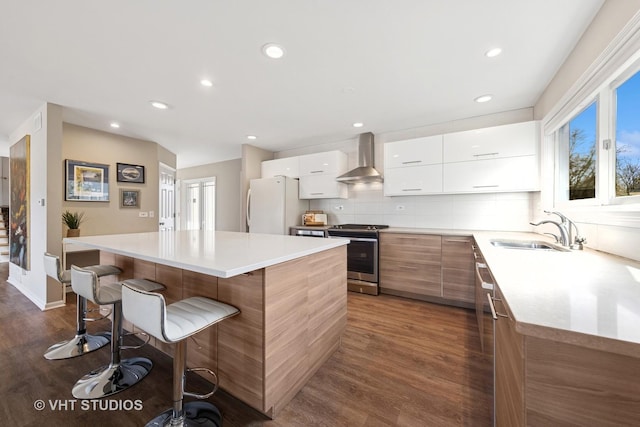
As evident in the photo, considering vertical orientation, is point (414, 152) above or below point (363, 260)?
above

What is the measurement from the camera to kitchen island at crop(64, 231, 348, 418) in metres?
1.25

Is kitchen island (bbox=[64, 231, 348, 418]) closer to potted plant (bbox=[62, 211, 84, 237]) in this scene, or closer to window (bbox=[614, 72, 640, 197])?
window (bbox=[614, 72, 640, 197])

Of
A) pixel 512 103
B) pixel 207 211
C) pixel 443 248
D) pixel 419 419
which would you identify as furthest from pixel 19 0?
pixel 207 211

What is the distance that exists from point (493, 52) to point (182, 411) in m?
3.11

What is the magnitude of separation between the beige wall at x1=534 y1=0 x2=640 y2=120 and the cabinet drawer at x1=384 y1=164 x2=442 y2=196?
4.02 feet

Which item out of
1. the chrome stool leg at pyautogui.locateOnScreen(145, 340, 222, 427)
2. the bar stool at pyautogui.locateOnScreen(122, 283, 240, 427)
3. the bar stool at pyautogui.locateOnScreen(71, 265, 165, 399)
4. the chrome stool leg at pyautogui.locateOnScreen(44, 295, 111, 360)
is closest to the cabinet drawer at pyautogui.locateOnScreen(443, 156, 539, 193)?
the bar stool at pyautogui.locateOnScreen(122, 283, 240, 427)

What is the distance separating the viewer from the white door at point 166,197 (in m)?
4.91

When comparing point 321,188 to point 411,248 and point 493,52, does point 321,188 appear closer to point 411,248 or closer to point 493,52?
point 411,248

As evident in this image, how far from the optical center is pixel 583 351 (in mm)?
585

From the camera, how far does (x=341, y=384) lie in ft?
5.22

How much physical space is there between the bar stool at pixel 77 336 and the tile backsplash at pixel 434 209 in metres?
3.11

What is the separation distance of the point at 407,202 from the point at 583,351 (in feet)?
10.5

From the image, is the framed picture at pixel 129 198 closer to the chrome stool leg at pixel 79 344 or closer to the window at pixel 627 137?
the chrome stool leg at pixel 79 344

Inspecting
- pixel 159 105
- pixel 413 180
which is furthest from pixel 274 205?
pixel 413 180
